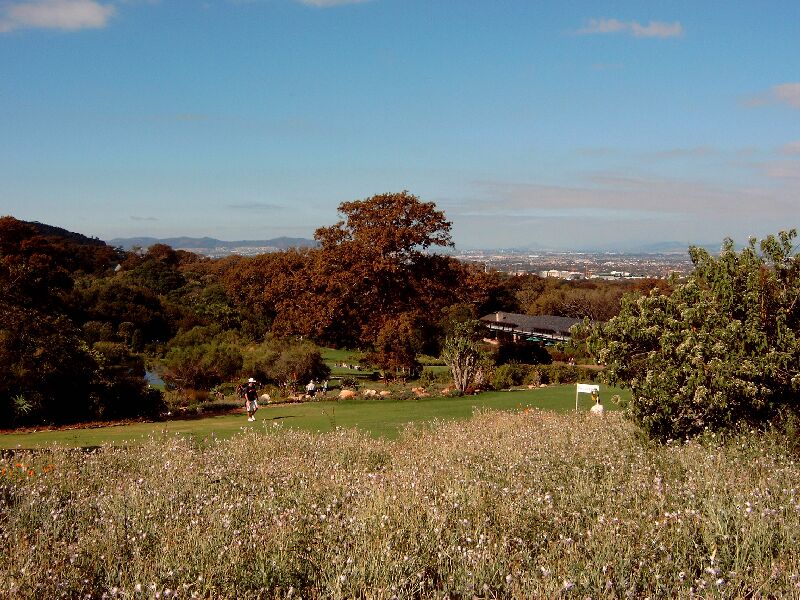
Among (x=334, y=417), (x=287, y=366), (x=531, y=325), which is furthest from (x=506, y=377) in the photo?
(x=531, y=325)

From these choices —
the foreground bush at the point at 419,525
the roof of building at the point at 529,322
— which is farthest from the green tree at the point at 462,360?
the roof of building at the point at 529,322

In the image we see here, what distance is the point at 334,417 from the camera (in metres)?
15.0

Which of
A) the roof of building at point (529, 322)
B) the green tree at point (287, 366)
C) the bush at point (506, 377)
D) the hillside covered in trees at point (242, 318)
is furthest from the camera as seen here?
the roof of building at point (529, 322)

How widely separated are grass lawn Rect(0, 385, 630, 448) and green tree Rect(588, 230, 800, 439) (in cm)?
465

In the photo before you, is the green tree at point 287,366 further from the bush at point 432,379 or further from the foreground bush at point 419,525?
the foreground bush at point 419,525

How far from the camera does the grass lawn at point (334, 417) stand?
1304cm

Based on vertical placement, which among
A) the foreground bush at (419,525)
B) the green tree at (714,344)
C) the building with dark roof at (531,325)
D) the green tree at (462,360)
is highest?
the green tree at (714,344)

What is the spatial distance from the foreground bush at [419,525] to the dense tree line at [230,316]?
9.27 m

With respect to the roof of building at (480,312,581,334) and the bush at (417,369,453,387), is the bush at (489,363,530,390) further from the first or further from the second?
the roof of building at (480,312,581,334)

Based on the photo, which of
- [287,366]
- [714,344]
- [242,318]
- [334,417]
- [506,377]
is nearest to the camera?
[714,344]

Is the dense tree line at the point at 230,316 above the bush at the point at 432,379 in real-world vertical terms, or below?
above

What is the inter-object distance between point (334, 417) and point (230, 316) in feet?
99.6

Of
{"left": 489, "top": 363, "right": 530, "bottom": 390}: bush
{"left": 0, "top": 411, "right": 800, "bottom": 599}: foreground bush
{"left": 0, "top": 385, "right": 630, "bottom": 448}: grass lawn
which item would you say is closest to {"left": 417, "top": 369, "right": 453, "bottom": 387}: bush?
{"left": 489, "top": 363, "right": 530, "bottom": 390}: bush

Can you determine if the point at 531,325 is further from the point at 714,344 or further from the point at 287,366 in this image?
the point at 714,344
